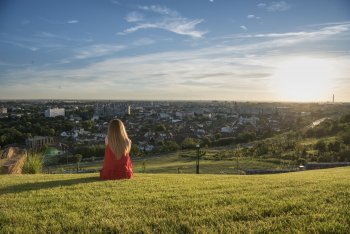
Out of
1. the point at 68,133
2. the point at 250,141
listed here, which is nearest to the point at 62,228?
the point at 250,141

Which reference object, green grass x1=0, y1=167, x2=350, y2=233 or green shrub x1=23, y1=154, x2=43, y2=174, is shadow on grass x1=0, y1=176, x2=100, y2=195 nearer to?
green grass x1=0, y1=167, x2=350, y2=233

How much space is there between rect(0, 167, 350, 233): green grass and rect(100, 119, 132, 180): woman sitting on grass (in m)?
1.58

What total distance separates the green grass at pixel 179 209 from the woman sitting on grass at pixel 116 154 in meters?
1.58

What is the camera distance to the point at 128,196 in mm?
6176

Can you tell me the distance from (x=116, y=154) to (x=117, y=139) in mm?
354

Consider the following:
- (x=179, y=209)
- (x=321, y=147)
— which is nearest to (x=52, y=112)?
(x=321, y=147)

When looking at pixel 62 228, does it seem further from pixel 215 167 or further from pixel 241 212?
pixel 215 167

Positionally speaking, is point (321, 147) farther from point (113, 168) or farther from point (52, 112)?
point (52, 112)

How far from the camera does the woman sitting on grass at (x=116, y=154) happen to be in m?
8.68

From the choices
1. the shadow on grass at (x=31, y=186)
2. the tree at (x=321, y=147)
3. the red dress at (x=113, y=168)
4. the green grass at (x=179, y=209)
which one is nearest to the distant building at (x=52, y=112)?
the tree at (x=321, y=147)

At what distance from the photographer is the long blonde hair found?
866 centimetres

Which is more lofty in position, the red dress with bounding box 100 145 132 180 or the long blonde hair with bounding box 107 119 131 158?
the long blonde hair with bounding box 107 119 131 158

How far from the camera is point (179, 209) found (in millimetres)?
5219

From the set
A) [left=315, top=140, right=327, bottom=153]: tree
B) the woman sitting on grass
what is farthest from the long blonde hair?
[left=315, top=140, right=327, bottom=153]: tree
